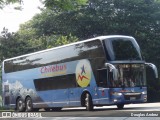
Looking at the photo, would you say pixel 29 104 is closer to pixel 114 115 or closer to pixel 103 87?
pixel 103 87

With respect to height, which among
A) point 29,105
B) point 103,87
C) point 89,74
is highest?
point 89,74

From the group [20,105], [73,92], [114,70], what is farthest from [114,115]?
[20,105]

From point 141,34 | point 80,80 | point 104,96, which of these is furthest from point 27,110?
point 141,34

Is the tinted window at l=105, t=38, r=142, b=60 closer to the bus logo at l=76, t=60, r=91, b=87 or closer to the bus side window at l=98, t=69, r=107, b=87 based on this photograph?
the bus side window at l=98, t=69, r=107, b=87

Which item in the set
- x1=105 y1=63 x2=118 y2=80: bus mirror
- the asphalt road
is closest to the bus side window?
x1=105 y1=63 x2=118 y2=80: bus mirror

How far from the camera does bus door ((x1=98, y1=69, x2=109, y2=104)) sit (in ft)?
53.7

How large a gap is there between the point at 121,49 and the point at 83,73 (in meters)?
2.23

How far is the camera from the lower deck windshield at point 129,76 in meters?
16.4

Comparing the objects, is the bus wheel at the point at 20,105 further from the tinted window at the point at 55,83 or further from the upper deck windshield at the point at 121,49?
the upper deck windshield at the point at 121,49

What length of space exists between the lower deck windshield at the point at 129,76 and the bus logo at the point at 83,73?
144 cm

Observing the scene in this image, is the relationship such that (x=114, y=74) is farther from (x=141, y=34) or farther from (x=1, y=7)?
(x=141, y=34)

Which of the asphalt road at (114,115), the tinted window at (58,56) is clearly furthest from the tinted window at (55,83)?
the asphalt road at (114,115)

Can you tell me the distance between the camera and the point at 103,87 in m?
16.5

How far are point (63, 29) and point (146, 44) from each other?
944 cm
